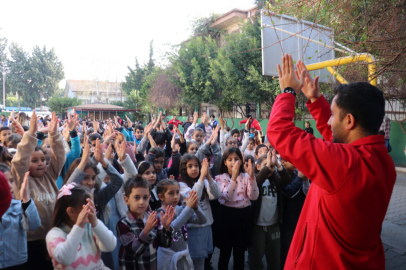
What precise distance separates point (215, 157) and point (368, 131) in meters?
4.05

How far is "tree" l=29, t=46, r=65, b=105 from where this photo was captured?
56031mm

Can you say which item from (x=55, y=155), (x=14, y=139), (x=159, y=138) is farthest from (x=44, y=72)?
(x=55, y=155)

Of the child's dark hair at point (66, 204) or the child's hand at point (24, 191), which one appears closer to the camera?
the child's dark hair at point (66, 204)

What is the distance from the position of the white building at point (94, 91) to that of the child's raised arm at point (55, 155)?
149 feet

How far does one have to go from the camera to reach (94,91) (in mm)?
59188

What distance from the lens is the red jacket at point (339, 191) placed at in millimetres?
1562

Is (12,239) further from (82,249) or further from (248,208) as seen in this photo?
(248,208)

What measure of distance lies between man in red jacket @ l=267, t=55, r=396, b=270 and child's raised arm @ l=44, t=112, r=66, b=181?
2.46 meters

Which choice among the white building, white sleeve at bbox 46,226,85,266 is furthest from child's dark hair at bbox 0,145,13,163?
the white building

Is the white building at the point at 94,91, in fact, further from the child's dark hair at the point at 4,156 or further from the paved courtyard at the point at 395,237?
the child's dark hair at the point at 4,156

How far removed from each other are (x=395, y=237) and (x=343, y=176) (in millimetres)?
4633

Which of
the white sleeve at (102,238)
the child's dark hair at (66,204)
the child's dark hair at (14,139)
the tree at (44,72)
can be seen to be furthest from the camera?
the tree at (44,72)

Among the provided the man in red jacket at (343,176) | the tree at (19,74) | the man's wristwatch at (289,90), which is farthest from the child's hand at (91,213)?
the tree at (19,74)

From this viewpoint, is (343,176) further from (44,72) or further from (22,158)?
(44,72)
